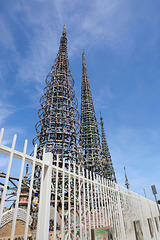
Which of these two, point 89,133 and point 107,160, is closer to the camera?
point 89,133

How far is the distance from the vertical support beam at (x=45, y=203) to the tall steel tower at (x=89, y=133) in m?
25.1

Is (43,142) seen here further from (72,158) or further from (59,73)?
(59,73)

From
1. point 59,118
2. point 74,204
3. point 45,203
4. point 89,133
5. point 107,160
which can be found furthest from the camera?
point 107,160

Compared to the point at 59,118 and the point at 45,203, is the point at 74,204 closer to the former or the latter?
the point at 45,203

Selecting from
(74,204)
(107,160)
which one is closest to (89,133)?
(107,160)

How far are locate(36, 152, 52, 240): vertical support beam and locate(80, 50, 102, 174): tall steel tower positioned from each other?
25.1 metres

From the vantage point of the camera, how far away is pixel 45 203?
211cm

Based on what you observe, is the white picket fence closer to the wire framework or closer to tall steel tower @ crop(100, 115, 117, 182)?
the wire framework

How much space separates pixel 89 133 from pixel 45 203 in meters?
28.0

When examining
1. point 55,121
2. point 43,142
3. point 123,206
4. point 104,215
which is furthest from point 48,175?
point 55,121

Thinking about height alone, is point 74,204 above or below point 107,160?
below

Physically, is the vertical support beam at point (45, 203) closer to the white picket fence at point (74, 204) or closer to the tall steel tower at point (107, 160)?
the white picket fence at point (74, 204)

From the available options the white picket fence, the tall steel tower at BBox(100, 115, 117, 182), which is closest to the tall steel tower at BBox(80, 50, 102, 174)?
the tall steel tower at BBox(100, 115, 117, 182)

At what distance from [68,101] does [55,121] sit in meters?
2.96
